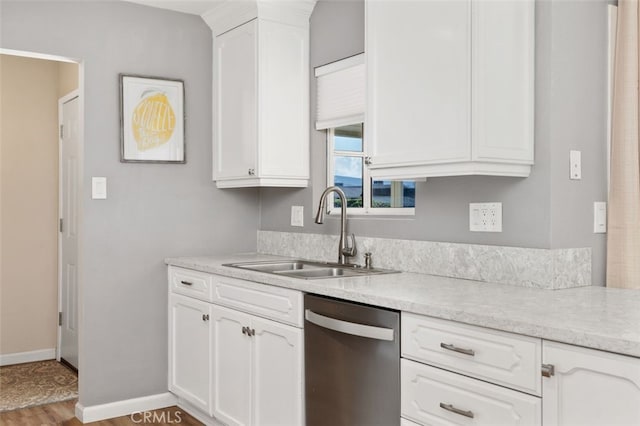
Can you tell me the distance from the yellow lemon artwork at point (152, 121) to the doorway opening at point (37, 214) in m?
1.02

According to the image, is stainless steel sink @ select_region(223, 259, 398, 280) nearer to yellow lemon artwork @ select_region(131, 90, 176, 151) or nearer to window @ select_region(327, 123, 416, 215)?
window @ select_region(327, 123, 416, 215)

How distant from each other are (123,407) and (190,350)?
0.56m

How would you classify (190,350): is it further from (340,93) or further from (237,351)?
(340,93)

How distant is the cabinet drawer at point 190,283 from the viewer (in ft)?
10.6

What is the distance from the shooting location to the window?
3.36 meters

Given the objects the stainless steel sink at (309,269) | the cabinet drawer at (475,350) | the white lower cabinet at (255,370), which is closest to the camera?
the cabinet drawer at (475,350)

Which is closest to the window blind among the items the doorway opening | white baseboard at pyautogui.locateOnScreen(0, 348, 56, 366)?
the doorway opening

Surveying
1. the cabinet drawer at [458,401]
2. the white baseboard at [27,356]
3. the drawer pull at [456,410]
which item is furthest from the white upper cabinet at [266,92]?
the white baseboard at [27,356]

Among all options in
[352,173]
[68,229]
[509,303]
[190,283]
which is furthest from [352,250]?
[68,229]

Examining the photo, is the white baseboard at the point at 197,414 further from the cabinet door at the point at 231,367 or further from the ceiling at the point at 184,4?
the ceiling at the point at 184,4

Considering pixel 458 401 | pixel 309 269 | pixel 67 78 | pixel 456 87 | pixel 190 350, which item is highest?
pixel 67 78

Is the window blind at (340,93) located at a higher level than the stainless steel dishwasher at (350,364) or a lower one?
higher

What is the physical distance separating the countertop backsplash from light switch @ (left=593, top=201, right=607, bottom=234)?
110 mm

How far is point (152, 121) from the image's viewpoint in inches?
143
